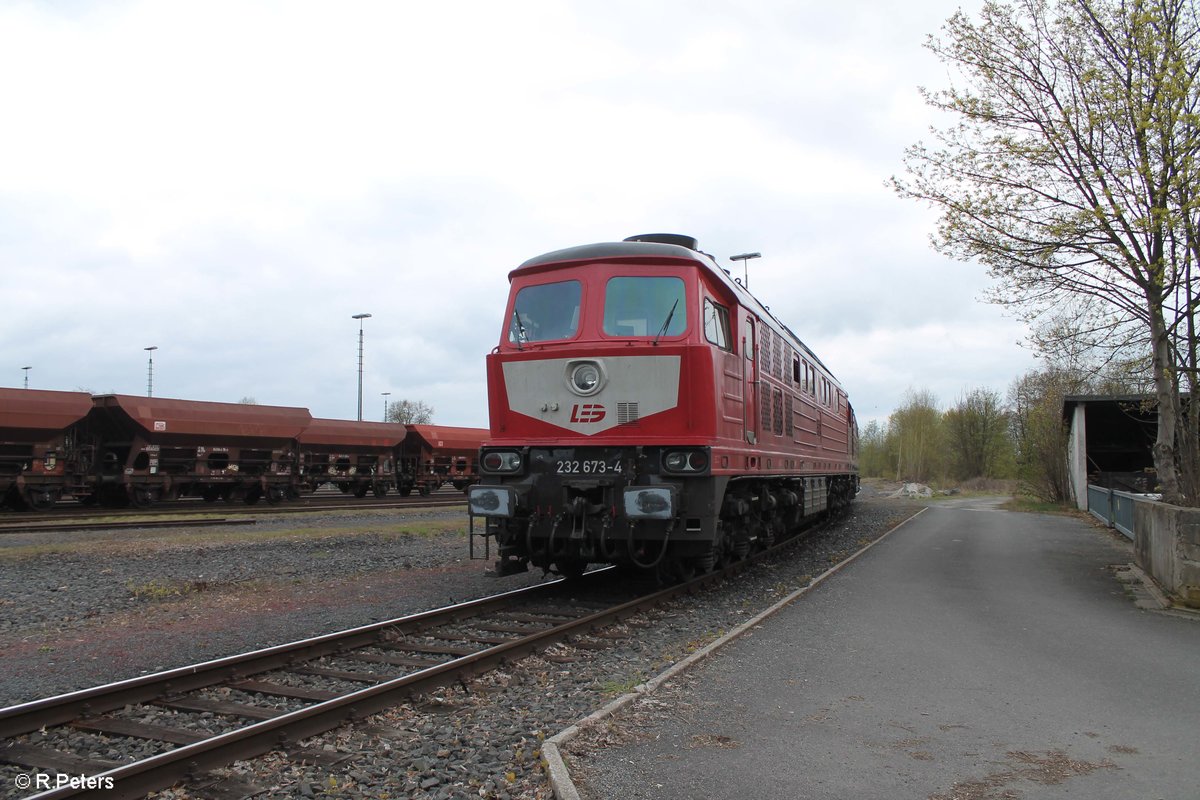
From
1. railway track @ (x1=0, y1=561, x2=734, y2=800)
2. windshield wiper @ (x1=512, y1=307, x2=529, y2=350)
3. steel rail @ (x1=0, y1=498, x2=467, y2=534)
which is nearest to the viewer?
railway track @ (x1=0, y1=561, x2=734, y2=800)

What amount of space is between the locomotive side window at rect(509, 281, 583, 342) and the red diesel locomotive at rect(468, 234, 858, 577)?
14mm

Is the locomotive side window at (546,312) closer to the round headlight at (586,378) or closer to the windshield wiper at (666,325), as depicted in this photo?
the round headlight at (586,378)

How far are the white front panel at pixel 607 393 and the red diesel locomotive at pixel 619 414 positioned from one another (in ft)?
0.04

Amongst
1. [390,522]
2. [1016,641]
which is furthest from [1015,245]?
[390,522]

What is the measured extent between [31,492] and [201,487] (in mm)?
5111

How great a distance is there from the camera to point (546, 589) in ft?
31.2

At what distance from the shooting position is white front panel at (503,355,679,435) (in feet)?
26.9

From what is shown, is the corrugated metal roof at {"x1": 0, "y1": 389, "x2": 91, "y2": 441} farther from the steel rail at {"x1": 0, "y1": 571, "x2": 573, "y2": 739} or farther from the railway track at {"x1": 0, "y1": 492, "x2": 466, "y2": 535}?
the steel rail at {"x1": 0, "y1": 571, "x2": 573, "y2": 739}

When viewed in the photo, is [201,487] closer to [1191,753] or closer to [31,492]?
[31,492]

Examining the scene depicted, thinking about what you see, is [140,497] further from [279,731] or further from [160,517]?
[279,731]

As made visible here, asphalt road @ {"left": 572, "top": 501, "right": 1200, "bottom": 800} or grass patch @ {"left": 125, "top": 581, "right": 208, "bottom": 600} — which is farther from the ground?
grass patch @ {"left": 125, "top": 581, "right": 208, "bottom": 600}

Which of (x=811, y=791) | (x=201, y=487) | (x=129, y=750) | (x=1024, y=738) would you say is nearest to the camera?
(x=811, y=791)

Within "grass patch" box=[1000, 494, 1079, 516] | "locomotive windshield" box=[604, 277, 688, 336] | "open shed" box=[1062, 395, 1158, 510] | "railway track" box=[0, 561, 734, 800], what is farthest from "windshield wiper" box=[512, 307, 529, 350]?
"grass patch" box=[1000, 494, 1079, 516]

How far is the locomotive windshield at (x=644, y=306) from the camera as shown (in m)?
8.45
